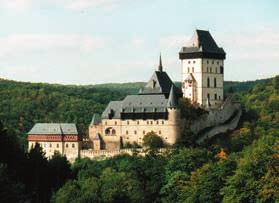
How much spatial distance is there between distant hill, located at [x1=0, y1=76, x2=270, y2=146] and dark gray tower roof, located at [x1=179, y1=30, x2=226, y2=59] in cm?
2081

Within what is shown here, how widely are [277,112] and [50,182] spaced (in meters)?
45.8

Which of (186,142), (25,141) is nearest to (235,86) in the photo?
(25,141)

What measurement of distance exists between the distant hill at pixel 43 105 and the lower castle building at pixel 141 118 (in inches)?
882

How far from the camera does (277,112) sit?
117m

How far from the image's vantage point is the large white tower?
9962cm

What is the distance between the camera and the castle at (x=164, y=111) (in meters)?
92.7

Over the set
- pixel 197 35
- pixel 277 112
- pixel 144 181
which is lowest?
pixel 144 181

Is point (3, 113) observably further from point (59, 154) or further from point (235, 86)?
point (235, 86)

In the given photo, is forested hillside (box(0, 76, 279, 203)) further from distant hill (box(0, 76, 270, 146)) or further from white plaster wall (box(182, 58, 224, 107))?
distant hill (box(0, 76, 270, 146))

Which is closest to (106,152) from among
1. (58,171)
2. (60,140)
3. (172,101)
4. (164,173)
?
(60,140)

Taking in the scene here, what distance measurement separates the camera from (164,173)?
85688 millimetres

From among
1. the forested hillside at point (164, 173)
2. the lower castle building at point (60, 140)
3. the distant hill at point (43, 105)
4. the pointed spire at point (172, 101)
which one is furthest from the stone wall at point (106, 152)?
the distant hill at point (43, 105)

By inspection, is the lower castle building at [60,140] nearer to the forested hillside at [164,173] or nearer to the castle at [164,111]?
the castle at [164,111]

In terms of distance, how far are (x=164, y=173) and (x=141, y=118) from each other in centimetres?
967
